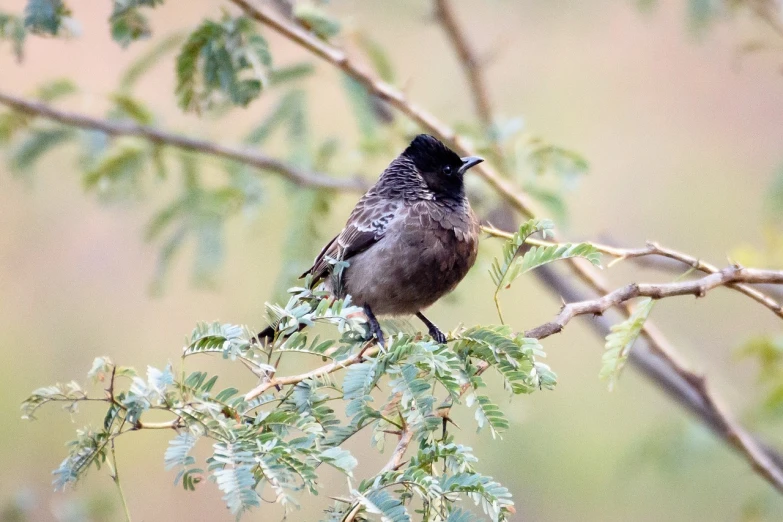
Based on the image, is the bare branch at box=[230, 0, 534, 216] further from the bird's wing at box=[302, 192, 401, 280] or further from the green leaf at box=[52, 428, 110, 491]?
the green leaf at box=[52, 428, 110, 491]

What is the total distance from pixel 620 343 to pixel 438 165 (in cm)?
159

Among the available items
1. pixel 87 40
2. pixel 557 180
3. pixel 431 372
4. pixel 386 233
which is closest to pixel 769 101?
pixel 557 180

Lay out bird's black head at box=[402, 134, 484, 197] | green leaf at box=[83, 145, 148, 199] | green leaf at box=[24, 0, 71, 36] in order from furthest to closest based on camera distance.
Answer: green leaf at box=[83, 145, 148, 199] < bird's black head at box=[402, 134, 484, 197] < green leaf at box=[24, 0, 71, 36]

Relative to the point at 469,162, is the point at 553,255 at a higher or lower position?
lower

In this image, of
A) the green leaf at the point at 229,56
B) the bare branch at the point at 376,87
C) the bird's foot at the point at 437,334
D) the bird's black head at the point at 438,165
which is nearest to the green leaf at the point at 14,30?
the green leaf at the point at 229,56

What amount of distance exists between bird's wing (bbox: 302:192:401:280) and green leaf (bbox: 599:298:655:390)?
1.38 meters

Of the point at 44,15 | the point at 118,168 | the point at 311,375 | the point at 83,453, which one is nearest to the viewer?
the point at 83,453

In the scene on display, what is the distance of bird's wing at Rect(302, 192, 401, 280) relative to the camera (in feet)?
10.8

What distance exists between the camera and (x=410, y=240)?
3178mm

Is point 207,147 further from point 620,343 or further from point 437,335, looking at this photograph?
point 620,343

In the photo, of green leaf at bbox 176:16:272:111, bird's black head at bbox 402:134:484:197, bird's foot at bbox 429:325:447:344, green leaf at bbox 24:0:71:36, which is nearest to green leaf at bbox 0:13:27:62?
green leaf at bbox 24:0:71:36

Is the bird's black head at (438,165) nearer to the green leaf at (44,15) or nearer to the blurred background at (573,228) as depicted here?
the green leaf at (44,15)

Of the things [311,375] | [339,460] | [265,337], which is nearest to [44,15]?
[265,337]

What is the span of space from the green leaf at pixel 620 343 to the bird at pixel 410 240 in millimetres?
1139
